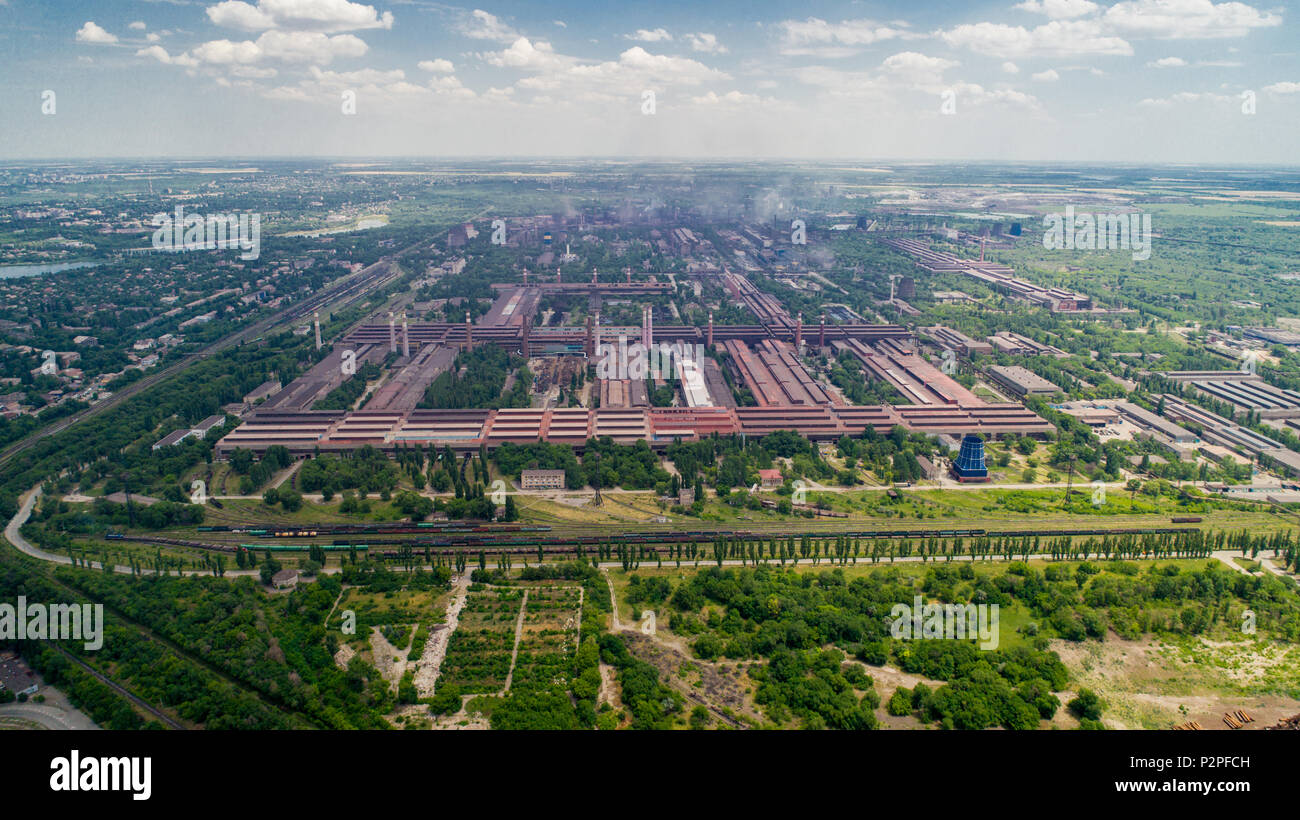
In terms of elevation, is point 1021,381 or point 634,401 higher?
point 1021,381

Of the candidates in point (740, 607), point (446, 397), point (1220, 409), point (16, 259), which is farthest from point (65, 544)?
point (16, 259)

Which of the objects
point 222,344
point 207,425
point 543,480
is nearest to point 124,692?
point 543,480

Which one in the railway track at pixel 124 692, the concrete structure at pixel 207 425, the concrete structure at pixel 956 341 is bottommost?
the railway track at pixel 124 692

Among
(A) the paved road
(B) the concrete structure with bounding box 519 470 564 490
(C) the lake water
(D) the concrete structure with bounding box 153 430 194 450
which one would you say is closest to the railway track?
(B) the concrete structure with bounding box 519 470 564 490

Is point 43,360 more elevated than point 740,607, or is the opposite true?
point 43,360

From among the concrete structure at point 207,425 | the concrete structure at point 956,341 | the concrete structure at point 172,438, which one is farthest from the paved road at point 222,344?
the concrete structure at point 956,341

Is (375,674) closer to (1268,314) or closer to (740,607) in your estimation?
(740,607)

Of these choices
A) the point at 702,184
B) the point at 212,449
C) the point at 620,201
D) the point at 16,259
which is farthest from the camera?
the point at 702,184

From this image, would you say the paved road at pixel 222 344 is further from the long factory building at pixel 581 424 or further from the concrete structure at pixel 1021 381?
the concrete structure at pixel 1021 381

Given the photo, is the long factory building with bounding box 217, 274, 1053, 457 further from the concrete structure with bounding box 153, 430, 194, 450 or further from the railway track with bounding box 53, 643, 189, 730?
the railway track with bounding box 53, 643, 189, 730

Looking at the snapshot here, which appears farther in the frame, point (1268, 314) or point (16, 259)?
point (16, 259)

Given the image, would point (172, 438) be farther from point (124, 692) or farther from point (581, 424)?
point (124, 692)
